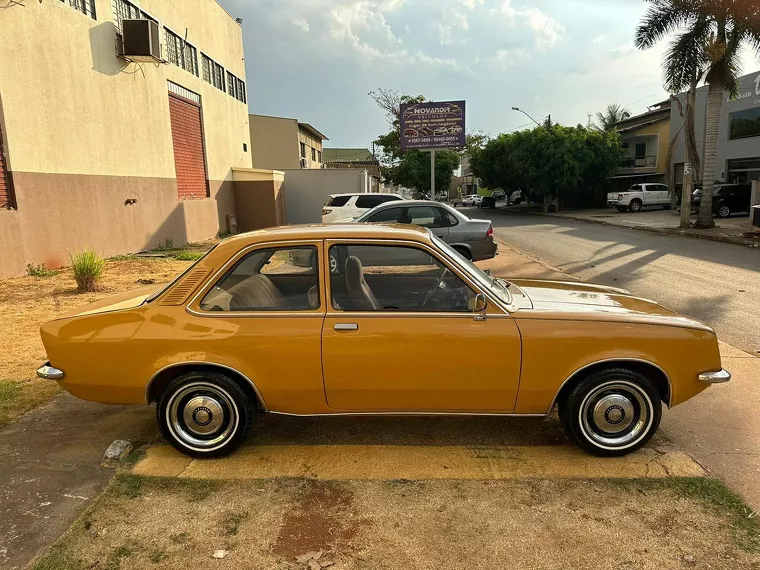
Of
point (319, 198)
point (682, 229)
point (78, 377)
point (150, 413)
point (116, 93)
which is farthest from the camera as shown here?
point (319, 198)

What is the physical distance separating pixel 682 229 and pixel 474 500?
810 inches

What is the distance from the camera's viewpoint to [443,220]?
10203 mm

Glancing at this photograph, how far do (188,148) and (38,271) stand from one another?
9.27 meters

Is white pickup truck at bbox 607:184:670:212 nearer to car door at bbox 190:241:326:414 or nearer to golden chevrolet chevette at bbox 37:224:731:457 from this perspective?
golden chevrolet chevette at bbox 37:224:731:457

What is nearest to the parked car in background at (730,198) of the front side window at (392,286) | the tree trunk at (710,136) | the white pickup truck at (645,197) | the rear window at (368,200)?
the tree trunk at (710,136)

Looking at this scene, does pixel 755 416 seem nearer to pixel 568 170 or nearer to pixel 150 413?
pixel 150 413

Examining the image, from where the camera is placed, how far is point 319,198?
26719 mm

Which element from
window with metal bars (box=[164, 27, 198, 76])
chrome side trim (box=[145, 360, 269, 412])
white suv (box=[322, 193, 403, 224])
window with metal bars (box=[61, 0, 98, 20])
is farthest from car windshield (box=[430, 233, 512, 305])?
window with metal bars (box=[164, 27, 198, 76])

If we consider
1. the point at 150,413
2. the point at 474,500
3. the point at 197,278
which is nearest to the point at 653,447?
the point at 474,500

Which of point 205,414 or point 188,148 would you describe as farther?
point 188,148

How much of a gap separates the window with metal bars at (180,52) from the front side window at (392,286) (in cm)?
1626

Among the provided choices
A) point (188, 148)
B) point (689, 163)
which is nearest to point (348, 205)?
point (188, 148)

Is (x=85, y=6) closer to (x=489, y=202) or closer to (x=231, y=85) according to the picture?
(x=231, y=85)

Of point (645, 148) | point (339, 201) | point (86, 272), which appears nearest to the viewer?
point (86, 272)
